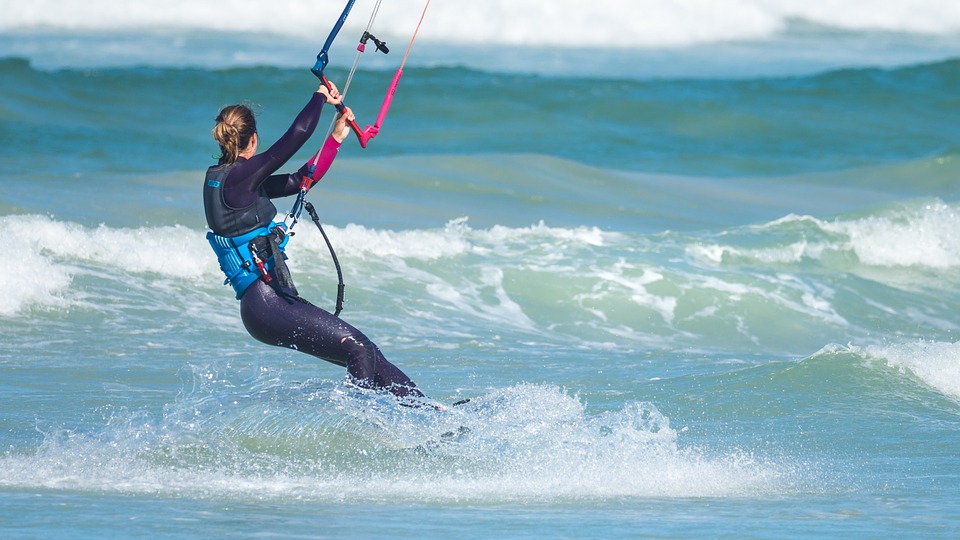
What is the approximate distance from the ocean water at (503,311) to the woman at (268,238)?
0.26 m

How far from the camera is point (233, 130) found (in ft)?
18.8

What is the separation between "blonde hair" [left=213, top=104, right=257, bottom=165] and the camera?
573 cm

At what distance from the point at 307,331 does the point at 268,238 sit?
1.45 ft

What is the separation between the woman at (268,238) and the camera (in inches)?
224

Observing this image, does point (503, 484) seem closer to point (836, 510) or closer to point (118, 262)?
point (836, 510)

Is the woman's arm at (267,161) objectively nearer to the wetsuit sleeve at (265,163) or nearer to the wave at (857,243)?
the wetsuit sleeve at (265,163)

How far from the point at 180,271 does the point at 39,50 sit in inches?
744

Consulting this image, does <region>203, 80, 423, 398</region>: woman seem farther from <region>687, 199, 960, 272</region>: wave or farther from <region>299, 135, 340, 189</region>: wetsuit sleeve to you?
<region>687, 199, 960, 272</region>: wave

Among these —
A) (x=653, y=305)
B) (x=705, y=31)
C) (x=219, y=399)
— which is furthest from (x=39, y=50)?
(x=219, y=399)

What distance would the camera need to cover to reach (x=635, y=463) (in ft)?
20.1

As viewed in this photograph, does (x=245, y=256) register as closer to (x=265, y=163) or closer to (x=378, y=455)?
(x=265, y=163)

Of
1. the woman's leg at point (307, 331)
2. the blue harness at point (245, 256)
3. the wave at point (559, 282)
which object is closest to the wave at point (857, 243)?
the wave at point (559, 282)

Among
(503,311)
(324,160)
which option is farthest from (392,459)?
(503,311)

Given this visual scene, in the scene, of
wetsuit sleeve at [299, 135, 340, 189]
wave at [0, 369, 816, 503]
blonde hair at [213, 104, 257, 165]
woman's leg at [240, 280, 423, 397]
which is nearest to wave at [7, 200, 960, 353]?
wave at [0, 369, 816, 503]
